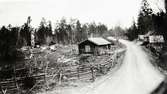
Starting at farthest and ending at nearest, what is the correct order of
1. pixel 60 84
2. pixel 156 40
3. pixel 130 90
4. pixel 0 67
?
1. pixel 156 40
2. pixel 0 67
3. pixel 60 84
4. pixel 130 90

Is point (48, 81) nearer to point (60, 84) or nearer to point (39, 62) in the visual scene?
point (60, 84)

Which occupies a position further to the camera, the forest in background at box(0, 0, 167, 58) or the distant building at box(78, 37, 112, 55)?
the forest in background at box(0, 0, 167, 58)

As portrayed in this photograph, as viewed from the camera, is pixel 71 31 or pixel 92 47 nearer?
pixel 92 47

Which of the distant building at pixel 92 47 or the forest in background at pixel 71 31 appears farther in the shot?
the forest in background at pixel 71 31

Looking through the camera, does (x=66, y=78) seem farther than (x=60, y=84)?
Yes

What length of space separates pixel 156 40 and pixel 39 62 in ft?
113

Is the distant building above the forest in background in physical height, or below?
below

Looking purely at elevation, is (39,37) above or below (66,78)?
above

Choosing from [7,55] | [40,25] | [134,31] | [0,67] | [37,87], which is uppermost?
[40,25]

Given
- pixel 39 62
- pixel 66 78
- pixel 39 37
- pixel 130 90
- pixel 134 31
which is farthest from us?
pixel 39 37

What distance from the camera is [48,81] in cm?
1816

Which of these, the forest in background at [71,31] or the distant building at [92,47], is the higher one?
the forest in background at [71,31]

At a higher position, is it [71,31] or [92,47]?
[71,31]

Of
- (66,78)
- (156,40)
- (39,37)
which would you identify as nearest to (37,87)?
(66,78)
